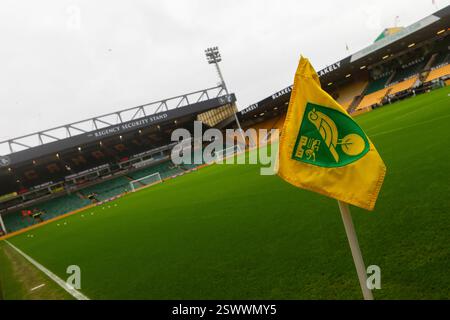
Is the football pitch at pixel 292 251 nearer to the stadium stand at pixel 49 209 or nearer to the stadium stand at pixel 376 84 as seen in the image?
the stadium stand at pixel 49 209

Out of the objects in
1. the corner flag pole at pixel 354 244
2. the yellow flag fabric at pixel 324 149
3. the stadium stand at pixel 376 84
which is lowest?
the corner flag pole at pixel 354 244

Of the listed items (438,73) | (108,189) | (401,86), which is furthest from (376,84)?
(108,189)

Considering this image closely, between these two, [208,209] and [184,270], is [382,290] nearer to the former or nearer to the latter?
[184,270]

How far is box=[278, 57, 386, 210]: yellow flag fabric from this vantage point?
6.06 ft

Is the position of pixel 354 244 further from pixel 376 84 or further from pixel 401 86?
Result: pixel 376 84

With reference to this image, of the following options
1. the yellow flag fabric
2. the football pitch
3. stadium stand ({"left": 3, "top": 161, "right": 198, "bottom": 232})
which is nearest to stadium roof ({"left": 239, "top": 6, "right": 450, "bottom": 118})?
stadium stand ({"left": 3, "top": 161, "right": 198, "bottom": 232})

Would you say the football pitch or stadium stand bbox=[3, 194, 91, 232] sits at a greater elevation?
stadium stand bbox=[3, 194, 91, 232]

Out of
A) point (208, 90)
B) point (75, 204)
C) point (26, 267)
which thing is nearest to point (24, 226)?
point (75, 204)

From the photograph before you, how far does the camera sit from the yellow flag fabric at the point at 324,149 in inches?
72.7

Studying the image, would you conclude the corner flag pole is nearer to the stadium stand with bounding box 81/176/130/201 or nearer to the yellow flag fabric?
the yellow flag fabric

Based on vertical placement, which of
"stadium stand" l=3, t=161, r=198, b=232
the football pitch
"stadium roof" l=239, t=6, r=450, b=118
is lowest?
the football pitch

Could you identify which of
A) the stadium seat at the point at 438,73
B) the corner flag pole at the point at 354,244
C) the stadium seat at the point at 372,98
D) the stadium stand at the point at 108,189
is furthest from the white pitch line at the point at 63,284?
the stadium seat at the point at 372,98

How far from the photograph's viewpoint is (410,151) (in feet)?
21.3
